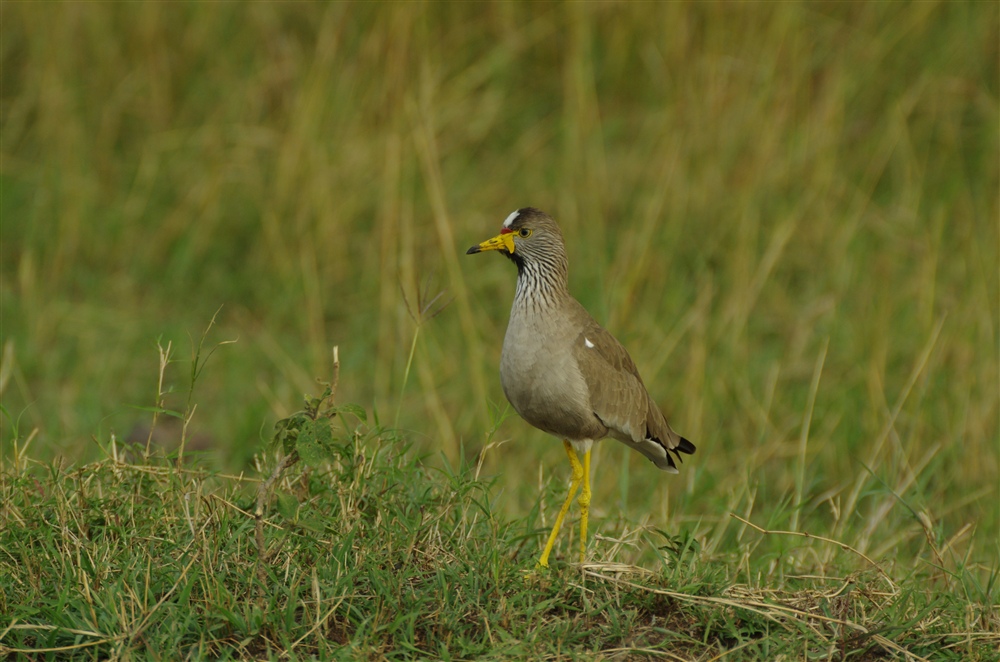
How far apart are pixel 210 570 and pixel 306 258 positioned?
3633 millimetres

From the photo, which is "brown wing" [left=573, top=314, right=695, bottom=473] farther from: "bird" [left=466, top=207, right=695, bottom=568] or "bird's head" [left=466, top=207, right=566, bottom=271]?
"bird's head" [left=466, top=207, right=566, bottom=271]

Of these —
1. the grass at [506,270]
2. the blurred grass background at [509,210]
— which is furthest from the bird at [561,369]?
the blurred grass background at [509,210]

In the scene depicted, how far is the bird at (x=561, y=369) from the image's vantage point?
13.5 feet

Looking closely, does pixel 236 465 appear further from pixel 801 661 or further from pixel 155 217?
pixel 801 661

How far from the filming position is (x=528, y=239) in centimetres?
452

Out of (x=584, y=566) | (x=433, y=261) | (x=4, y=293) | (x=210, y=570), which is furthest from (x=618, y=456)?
(x=4, y=293)

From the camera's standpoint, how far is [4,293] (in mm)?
6895

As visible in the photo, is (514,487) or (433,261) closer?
(514,487)

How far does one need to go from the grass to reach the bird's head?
36cm

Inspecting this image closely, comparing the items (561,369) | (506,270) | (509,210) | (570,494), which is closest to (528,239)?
(561,369)

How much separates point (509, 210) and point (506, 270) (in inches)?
18.5

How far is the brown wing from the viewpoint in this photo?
14.0ft

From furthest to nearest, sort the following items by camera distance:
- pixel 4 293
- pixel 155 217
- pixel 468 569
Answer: pixel 155 217, pixel 4 293, pixel 468 569

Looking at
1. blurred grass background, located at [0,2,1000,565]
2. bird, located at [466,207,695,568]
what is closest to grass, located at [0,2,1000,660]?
blurred grass background, located at [0,2,1000,565]
